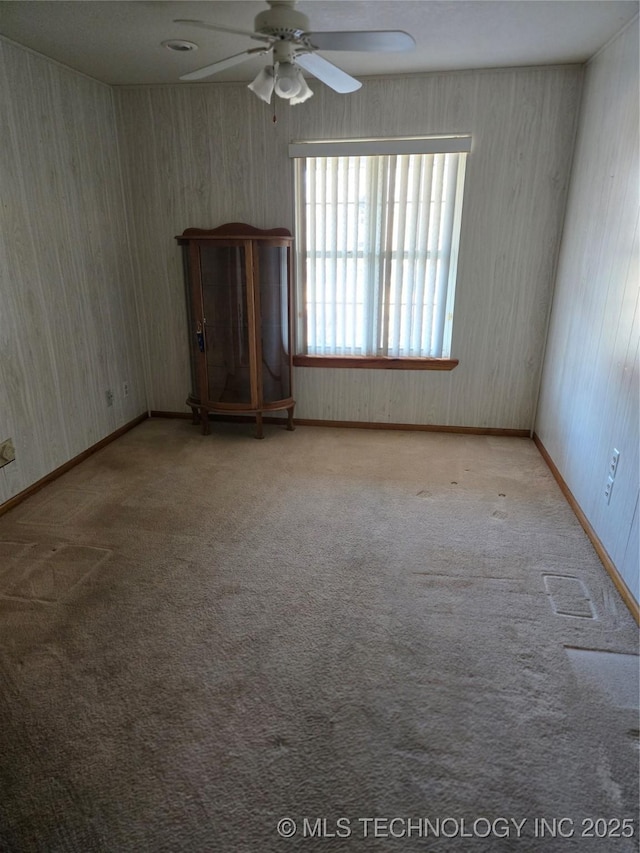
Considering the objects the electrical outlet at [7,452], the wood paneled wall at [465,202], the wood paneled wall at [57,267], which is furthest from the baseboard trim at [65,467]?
the wood paneled wall at [465,202]

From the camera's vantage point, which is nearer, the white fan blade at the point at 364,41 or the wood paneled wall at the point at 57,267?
the white fan blade at the point at 364,41

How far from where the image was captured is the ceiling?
235cm

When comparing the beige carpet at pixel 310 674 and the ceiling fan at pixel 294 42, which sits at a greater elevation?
the ceiling fan at pixel 294 42

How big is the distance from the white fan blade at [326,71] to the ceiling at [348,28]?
0.40m

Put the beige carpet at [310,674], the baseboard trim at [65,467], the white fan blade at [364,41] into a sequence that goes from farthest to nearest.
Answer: the baseboard trim at [65,467], the white fan blade at [364,41], the beige carpet at [310,674]

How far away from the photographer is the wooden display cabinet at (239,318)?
364 cm

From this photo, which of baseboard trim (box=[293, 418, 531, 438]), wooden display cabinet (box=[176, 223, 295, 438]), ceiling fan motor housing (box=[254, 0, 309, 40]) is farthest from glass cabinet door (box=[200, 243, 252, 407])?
ceiling fan motor housing (box=[254, 0, 309, 40])

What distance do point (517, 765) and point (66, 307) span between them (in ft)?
10.9

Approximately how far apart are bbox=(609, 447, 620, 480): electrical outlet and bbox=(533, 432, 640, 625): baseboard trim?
337 millimetres

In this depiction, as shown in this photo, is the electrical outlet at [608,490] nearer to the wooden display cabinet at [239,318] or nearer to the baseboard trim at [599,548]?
the baseboard trim at [599,548]

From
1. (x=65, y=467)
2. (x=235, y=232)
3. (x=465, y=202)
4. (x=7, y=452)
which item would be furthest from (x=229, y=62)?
(x=65, y=467)

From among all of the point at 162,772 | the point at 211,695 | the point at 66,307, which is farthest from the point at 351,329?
the point at 162,772

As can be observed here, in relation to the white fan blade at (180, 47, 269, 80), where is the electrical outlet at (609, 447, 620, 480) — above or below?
below

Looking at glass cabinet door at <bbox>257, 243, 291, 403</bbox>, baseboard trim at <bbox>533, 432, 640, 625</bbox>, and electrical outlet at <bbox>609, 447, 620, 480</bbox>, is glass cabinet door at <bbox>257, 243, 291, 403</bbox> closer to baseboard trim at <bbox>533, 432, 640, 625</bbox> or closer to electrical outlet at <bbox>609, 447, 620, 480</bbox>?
baseboard trim at <bbox>533, 432, 640, 625</bbox>
